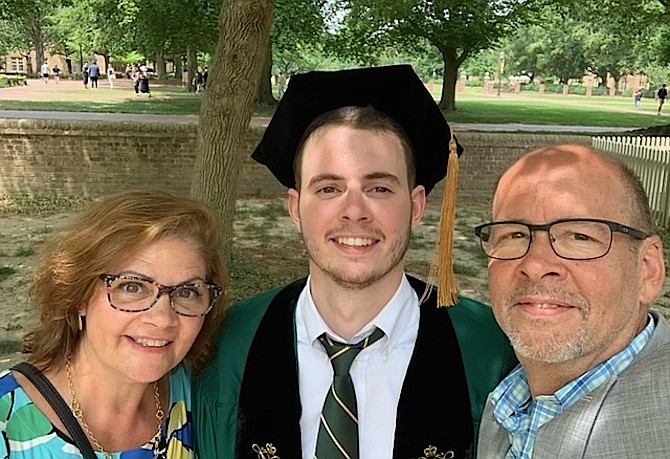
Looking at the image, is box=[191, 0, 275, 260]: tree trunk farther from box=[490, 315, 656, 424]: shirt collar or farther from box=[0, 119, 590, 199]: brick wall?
box=[490, 315, 656, 424]: shirt collar

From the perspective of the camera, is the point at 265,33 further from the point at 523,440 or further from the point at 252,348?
the point at 523,440

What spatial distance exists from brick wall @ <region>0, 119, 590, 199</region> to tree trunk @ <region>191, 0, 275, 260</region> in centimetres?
436

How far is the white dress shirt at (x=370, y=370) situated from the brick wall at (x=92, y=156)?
8.89 m

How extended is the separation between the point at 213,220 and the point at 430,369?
2.38 ft

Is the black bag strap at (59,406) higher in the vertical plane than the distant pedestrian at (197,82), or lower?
lower

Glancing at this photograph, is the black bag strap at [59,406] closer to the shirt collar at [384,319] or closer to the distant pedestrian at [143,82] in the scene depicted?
the shirt collar at [384,319]

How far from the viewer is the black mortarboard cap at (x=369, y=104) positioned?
6.76 feet

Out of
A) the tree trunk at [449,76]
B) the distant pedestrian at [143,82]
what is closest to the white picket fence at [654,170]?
the tree trunk at [449,76]

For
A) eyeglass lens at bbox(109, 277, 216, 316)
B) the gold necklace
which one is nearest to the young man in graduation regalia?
the gold necklace

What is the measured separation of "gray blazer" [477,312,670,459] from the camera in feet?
4.45

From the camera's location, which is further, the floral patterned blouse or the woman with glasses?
the woman with glasses

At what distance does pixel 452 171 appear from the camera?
7.02 feet

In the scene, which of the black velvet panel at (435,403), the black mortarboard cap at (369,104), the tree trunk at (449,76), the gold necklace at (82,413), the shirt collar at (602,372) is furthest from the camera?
the tree trunk at (449,76)

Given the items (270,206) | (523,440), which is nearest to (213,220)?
(523,440)
